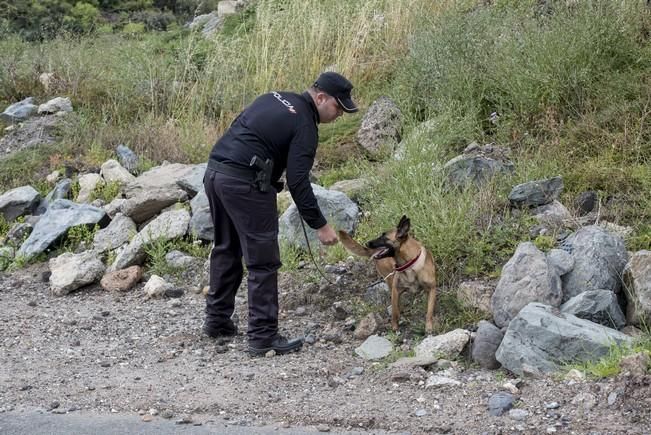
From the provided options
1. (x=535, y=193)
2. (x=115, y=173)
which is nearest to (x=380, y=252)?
(x=535, y=193)

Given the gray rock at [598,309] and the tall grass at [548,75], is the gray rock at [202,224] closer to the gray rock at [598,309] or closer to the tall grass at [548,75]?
the tall grass at [548,75]

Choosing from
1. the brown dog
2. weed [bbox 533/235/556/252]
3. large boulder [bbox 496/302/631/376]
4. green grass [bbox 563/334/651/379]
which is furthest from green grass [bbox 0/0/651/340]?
green grass [bbox 563/334/651/379]

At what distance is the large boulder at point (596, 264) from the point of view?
5.55 m

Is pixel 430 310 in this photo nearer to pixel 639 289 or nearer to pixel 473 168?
pixel 639 289

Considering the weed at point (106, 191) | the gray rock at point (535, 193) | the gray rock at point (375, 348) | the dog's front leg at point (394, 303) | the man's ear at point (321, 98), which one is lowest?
the weed at point (106, 191)

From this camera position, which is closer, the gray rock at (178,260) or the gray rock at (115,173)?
the gray rock at (178,260)

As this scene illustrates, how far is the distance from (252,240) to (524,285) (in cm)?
167

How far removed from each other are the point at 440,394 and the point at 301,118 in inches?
72.0

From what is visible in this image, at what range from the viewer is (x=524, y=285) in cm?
544

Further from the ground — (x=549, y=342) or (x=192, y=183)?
(x=549, y=342)

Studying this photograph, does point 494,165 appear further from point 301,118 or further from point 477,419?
point 477,419

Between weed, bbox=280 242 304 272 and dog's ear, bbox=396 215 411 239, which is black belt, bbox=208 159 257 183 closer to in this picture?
dog's ear, bbox=396 215 411 239

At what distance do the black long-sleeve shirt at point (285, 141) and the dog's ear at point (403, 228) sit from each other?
0.48 m

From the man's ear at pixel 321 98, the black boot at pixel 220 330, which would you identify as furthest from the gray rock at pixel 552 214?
the black boot at pixel 220 330
